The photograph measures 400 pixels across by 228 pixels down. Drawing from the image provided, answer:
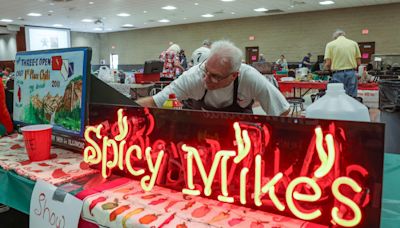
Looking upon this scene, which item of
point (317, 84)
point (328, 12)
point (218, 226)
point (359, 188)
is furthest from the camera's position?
point (328, 12)

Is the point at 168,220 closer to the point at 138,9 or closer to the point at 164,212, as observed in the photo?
the point at 164,212

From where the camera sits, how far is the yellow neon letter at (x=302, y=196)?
706 mm

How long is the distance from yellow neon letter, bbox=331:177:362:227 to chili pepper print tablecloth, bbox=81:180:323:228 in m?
0.06

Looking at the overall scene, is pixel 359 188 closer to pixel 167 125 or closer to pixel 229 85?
pixel 167 125

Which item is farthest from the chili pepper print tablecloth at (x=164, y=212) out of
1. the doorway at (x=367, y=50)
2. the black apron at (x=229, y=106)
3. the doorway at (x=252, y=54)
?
the doorway at (x=252, y=54)

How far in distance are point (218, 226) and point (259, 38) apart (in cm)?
1508

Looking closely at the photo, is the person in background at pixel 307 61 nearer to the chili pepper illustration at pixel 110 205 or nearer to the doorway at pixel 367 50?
the doorway at pixel 367 50

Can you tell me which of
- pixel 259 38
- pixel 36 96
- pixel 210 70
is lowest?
pixel 36 96

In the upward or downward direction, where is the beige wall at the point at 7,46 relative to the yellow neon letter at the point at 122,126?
upward

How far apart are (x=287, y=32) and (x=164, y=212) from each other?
14548 mm

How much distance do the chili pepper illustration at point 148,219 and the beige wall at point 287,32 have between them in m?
13.6

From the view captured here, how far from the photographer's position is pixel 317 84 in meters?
5.92

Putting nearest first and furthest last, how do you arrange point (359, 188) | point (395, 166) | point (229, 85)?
point (359, 188) < point (395, 166) < point (229, 85)

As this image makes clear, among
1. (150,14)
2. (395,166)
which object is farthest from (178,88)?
(150,14)
